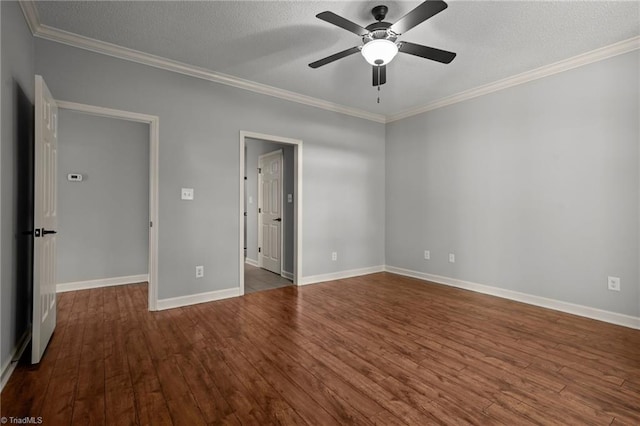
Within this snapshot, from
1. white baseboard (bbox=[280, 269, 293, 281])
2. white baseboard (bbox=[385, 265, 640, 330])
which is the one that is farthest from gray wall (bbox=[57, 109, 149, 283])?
white baseboard (bbox=[385, 265, 640, 330])

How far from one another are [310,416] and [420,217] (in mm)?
3734

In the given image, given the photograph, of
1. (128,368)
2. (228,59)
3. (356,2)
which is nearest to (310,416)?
(128,368)

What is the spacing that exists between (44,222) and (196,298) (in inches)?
66.5

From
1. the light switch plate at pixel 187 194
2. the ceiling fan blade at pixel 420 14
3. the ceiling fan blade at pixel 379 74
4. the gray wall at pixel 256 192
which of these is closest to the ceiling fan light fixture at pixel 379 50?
the ceiling fan blade at pixel 420 14

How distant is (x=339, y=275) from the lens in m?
4.89

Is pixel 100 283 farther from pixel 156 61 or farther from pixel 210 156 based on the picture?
pixel 156 61

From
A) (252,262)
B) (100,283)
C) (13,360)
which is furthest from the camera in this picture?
(252,262)

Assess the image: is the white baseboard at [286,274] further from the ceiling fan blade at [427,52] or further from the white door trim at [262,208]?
the ceiling fan blade at [427,52]

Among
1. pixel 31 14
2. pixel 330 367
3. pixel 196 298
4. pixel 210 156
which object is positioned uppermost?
pixel 31 14

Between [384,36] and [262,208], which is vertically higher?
[384,36]

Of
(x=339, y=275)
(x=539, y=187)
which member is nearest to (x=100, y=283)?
(x=339, y=275)

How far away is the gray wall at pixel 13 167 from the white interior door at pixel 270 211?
3.19m

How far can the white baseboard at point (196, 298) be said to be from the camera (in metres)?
3.42

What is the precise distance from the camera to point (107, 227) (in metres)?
4.53
